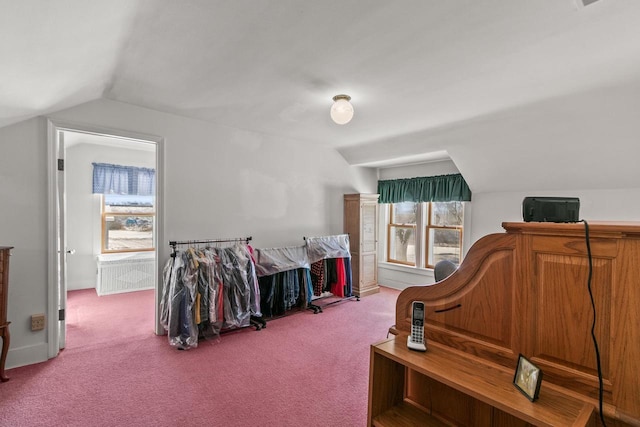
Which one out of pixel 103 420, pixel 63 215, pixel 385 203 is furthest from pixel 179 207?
pixel 385 203

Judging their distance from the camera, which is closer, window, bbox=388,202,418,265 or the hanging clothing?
the hanging clothing

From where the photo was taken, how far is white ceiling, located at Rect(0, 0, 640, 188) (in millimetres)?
1558

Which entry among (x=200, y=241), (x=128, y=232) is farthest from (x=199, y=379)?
(x=128, y=232)

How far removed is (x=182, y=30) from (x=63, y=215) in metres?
2.38

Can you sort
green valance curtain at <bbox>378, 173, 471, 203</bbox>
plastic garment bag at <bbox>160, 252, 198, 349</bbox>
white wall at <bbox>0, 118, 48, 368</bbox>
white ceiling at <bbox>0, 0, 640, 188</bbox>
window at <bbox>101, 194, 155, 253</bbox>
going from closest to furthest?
white ceiling at <bbox>0, 0, 640, 188</bbox>, white wall at <bbox>0, 118, 48, 368</bbox>, plastic garment bag at <bbox>160, 252, 198, 349</bbox>, green valance curtain at <bbox>378, 173, 471, 203</bbox>, window at <bbox>101, 194, 155, 253</bbox>

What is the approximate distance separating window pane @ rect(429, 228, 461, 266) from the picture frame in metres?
4.13

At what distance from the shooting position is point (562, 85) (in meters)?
2.46

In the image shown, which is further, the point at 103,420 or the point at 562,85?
the point at 562,85

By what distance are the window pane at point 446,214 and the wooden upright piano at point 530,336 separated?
392 centimetres

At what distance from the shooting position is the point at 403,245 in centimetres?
570

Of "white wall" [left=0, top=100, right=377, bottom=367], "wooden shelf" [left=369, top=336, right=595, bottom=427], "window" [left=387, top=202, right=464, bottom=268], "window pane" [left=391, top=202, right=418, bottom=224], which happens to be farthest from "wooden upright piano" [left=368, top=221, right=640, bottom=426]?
"window pane" [left=391, top=202, right=418, bottom=224]

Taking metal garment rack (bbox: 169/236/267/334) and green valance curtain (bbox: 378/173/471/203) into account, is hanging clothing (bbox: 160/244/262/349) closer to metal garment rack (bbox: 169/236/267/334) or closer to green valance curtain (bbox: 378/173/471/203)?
metal garment rack (bbox: 169/236/267/334)

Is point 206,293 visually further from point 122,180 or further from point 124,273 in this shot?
point 122,180

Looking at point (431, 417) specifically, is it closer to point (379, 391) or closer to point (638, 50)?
point (379, 391)
